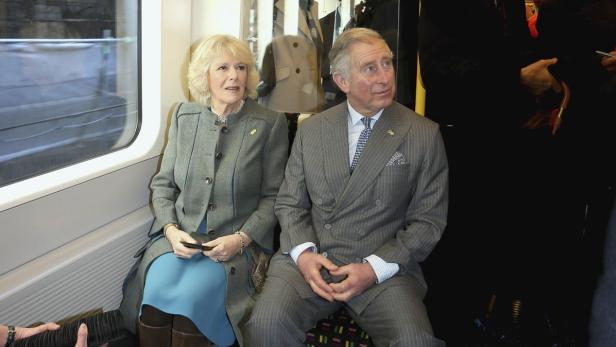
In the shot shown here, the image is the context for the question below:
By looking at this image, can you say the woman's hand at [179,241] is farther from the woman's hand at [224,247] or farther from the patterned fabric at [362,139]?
the patterned fabric at [362,139]

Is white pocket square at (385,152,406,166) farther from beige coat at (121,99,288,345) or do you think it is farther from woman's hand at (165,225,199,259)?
woman's hand at (165,225,199,259)

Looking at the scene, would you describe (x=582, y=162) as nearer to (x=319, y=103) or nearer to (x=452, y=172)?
(x=452, y=172)

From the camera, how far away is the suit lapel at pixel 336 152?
2.24 m

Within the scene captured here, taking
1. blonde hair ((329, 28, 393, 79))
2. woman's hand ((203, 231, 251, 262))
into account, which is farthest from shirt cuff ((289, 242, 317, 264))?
blonde hair ((329, 28, 393, 79))

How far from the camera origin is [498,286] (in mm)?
2617

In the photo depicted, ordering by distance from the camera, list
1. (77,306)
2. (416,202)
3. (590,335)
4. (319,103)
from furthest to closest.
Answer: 1. (319,103)
2. (77,306)
3. (416,202)
4. (590,335)

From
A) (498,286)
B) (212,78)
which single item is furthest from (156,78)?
(498,286)

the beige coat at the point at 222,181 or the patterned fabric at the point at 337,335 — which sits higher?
the beige coat at the point at 222,181

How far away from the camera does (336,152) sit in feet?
7.43

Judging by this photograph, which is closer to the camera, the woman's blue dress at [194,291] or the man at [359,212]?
the man at [359,212]

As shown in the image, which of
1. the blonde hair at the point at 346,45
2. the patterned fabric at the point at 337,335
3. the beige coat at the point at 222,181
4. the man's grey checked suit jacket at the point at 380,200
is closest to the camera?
the patterned fabric at the point at 337,335

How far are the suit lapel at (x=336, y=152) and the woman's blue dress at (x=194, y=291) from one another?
0.57m

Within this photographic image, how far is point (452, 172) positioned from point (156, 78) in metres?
1.47

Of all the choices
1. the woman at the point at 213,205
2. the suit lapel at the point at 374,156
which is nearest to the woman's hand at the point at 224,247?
the woman at the point at 213,205
